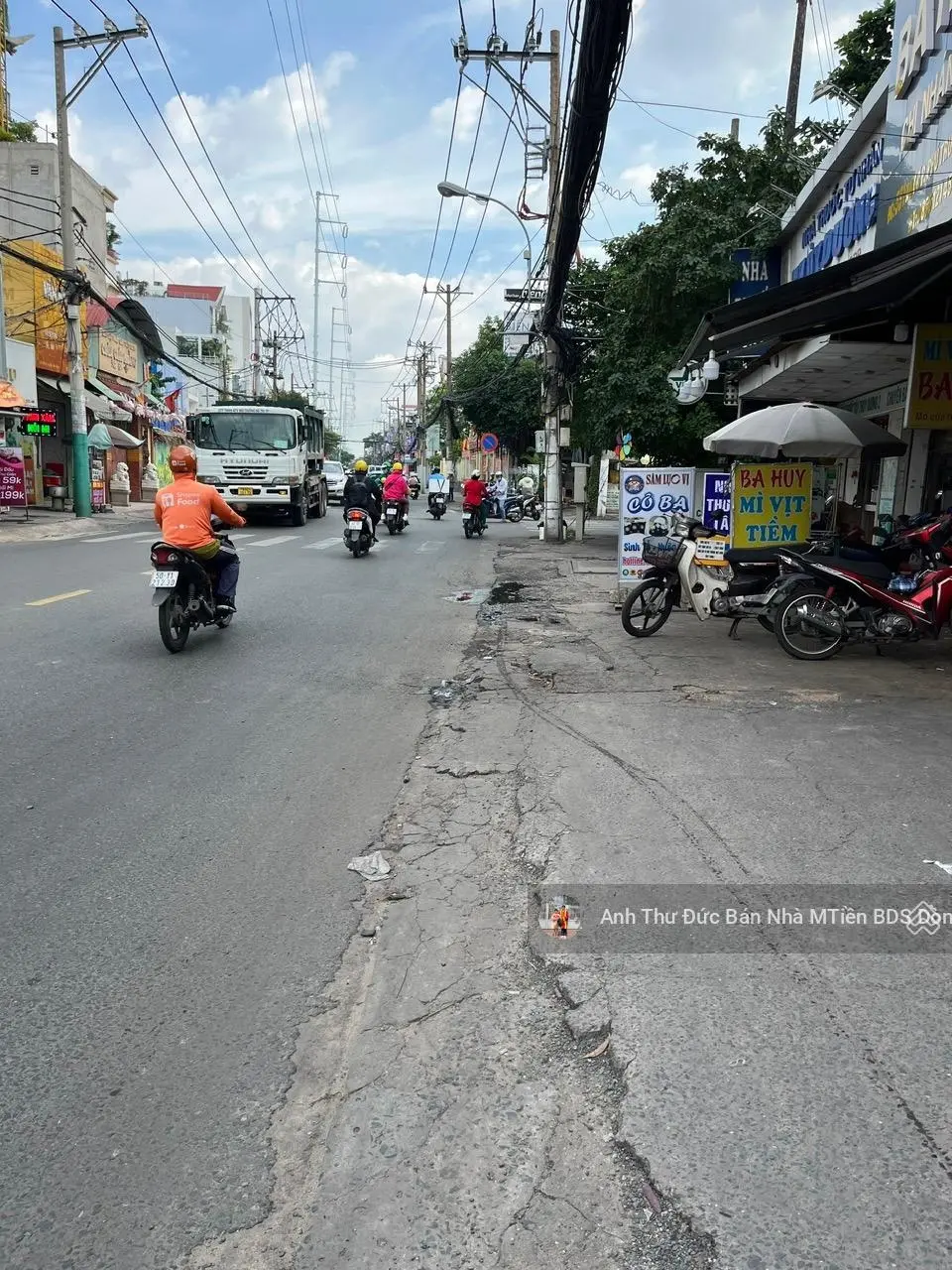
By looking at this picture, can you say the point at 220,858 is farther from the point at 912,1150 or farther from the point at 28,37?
the point at 28,37

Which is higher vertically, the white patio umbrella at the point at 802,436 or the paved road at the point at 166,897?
the white patio umbrella at the point at 802,436

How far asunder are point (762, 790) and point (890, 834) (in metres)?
0.70

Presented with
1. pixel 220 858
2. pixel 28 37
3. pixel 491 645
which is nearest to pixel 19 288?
Answer: pixel 28 37

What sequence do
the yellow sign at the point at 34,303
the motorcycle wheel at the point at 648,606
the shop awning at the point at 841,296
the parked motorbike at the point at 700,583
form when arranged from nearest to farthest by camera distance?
the shop awning at the point at 841,296
the parked motorbike at the point at 700,583
the motorcycle wheel at the point at 648,606
the yellow sign at the point at 34,303

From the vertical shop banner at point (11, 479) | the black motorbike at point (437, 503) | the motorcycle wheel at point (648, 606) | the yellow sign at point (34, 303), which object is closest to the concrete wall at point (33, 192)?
the yellow sign at point (34, 303)

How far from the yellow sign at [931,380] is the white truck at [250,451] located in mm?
15709

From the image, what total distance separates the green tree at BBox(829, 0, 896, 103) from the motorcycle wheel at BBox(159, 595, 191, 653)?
18490 millimetres

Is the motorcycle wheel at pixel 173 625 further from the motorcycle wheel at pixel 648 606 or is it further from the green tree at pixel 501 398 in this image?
the green tree at pixel 501 398

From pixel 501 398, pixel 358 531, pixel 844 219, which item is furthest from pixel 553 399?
pixel 501 398

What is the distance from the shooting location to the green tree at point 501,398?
152ft

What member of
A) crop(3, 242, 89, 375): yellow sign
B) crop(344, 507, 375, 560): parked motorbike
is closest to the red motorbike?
crop(344, 507, 375, 560): parked motorbike

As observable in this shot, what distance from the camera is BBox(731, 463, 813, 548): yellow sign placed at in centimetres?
998

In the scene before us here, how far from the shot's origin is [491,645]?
29.1ft

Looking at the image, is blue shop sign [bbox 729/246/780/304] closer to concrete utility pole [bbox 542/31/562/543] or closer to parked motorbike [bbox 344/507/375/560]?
concrete utility pole [bbox 542/31/562/543]
